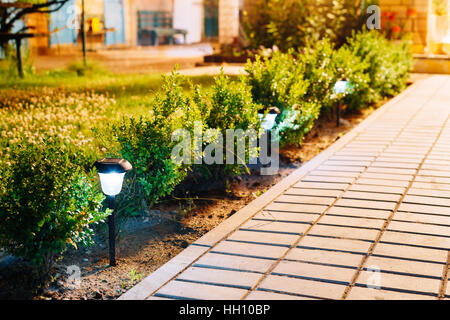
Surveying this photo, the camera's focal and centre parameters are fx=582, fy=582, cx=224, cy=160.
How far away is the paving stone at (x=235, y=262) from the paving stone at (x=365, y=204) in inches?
49.9

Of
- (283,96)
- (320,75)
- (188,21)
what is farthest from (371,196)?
(188,21)

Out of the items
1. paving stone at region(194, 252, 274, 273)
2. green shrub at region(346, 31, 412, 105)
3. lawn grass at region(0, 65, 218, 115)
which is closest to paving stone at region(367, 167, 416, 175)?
paving stone at region(194, 252, 274, 273)

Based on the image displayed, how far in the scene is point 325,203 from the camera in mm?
4582

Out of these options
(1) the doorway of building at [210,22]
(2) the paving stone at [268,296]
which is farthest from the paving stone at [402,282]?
(1) the doorway of building at [210,22]

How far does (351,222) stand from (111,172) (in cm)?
173

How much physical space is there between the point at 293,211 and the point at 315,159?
5.72 feet

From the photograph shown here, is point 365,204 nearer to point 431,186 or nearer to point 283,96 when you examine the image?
point 431,186

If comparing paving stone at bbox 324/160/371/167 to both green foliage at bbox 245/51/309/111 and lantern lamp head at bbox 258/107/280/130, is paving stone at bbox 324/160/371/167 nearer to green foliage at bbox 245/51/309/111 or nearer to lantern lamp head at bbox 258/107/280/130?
lantern lamp head at bbox 258/107/280/130

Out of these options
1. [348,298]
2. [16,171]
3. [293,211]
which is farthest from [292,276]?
[16,171]

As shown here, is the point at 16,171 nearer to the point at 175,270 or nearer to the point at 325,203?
the point at 175,270

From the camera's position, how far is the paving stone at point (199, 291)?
304 cm

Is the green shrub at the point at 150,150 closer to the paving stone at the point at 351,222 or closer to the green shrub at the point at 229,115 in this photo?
the green shrub at the point at 229,115

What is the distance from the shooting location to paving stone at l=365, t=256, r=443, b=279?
3281 millimetres

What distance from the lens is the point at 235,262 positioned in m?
3.49
